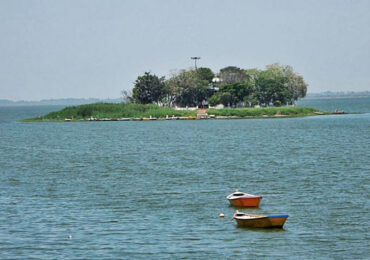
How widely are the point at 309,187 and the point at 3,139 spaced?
81.8m

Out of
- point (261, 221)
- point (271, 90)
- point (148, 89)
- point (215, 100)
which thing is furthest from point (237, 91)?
point (261, 221)

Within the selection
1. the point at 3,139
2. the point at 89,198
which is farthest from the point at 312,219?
the point at 3,139

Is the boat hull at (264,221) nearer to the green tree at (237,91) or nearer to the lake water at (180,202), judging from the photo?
the lake water at (180,202)

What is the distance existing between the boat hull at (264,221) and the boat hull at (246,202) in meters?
5.68

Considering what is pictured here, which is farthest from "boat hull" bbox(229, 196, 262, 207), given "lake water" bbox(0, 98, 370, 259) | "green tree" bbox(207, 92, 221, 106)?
"green tree" bbox(207, 92, 221, 106)

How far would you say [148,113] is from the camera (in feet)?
609

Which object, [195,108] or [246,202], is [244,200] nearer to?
[246,202]

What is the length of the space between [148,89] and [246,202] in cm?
15382

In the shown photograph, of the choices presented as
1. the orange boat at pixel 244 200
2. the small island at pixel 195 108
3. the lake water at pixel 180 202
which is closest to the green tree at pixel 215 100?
the small island at pixel 195 108

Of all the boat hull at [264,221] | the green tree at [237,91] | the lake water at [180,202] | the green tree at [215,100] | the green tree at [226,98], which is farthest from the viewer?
the green tree at [215,100]

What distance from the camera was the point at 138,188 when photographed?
173 feet

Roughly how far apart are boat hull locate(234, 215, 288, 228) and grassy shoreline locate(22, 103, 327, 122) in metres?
142

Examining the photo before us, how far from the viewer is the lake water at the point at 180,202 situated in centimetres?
3416

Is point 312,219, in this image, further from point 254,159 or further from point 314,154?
point 314,154
